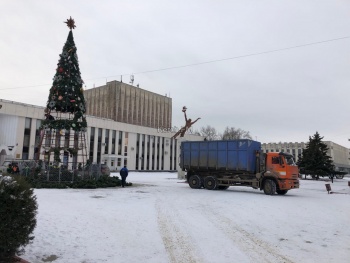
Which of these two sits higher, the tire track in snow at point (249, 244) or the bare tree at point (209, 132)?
the bare tree at point (209, 132)

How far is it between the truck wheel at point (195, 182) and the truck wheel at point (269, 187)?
16.3 feet

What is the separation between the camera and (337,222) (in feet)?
34.0

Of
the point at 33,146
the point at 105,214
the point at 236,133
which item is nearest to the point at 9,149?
the point at 33,146

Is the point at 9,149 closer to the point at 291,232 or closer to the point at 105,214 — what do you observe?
the point at 105,214

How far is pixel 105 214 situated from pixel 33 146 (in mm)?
45709

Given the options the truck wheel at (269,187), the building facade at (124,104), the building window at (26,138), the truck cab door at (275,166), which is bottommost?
the truck wheel at (269,187)

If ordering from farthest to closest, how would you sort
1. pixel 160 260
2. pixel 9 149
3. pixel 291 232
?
pixel 9 149, pixel 291 232, pixel 160 260

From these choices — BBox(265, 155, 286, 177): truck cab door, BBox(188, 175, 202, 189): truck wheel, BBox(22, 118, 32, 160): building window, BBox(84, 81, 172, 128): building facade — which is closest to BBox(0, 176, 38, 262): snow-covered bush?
BBox(265, 155, 286, 177): truck cab door

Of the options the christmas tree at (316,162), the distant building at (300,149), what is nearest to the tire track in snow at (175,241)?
the christmas tree at (316,162)

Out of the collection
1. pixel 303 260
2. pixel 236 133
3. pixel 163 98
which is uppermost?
pixel 163 98

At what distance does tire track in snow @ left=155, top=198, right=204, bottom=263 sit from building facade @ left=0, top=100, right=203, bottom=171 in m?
28.6

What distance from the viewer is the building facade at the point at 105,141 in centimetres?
4897

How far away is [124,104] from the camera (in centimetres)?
9006

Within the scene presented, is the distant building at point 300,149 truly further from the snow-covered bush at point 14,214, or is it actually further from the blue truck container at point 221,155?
the snow-covered bush at point 14,214
